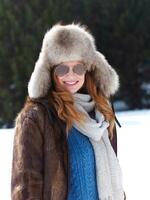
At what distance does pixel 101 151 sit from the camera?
256 cm

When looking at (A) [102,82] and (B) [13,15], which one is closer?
(A) [102,82]

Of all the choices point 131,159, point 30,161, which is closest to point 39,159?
point 30,161

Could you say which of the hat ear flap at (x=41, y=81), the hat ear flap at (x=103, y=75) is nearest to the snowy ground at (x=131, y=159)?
the hat ear flap at (x=103, y=75)

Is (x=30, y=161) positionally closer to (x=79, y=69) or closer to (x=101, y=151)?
(x=101, y=151)

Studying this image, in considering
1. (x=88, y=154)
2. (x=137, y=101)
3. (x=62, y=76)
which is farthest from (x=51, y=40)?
(x=137, y=101)

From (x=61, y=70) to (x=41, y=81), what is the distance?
4.0 inches

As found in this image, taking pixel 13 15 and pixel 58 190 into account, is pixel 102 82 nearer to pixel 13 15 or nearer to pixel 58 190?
pixel 58 190

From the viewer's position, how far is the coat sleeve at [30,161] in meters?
2.37

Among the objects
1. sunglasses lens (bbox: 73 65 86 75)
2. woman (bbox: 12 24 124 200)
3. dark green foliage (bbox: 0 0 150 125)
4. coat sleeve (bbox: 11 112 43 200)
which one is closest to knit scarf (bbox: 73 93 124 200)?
woman (bbox: 12 24 124 200)

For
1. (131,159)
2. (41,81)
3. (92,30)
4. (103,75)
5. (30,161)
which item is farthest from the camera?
(92,30)

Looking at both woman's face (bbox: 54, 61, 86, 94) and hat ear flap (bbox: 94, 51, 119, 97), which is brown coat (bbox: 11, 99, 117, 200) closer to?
woman's face (bbox: 54, 61, 86, 94)

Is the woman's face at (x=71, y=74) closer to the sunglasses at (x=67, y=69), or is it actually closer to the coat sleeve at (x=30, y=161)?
the sunglasses at (x=67, y=69)

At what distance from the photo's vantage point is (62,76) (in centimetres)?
254

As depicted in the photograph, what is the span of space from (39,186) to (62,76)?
50 cm
